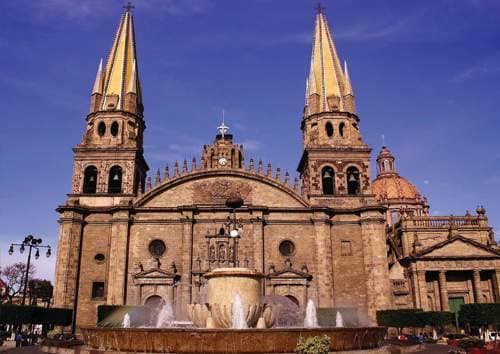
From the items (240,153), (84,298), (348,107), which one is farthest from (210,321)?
(348,107)

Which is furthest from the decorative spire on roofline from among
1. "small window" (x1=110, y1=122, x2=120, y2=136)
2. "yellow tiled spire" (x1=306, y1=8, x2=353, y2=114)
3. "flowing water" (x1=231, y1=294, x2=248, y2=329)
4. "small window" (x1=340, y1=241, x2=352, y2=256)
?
"flowing water" (x1=231, y1=294, x2=248, y2=329)

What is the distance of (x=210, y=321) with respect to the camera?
15398mm

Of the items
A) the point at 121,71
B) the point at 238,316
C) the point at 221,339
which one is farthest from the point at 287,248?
the point at 221,339

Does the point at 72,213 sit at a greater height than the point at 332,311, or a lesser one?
greater

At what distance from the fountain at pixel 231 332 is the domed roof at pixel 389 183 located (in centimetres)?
5736

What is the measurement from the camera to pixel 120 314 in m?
33.0

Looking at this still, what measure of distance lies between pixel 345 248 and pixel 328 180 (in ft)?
21.7

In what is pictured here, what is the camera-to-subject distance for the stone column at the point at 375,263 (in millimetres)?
35625

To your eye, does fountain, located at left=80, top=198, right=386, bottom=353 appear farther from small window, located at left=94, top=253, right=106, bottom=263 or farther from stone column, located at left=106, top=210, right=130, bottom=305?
small window, located at left=94, top=253, right=106, bottom=263

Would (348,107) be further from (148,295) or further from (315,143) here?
(148,295)

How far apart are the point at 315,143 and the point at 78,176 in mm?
19952

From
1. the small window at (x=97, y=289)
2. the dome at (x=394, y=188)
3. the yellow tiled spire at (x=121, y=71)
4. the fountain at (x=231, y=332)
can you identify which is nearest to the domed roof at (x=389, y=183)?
the dome at (x=394, y=188)

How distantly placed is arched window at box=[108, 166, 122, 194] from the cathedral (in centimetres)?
8

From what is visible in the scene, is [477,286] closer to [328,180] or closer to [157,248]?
[328,180]
